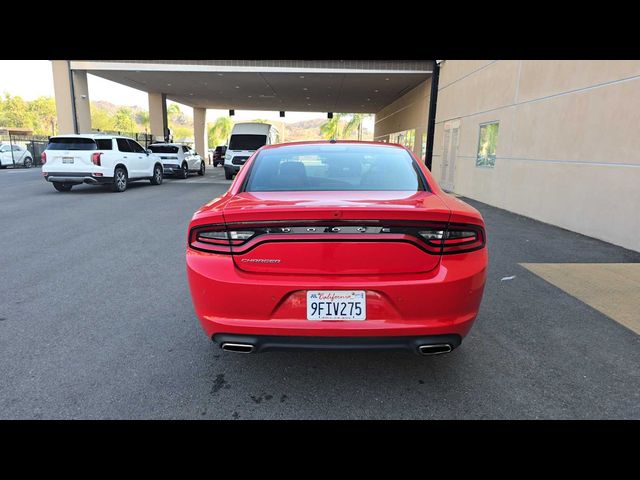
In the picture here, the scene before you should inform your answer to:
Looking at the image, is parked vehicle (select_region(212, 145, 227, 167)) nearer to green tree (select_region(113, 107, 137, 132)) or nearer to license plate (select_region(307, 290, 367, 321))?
license plate (select_region(307, 290, 367, 321))

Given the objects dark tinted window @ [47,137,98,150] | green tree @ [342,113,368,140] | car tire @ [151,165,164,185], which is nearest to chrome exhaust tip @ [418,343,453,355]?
dark tinted window @ [47,137,98,150]

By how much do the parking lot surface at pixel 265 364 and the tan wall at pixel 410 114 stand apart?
17.5 m

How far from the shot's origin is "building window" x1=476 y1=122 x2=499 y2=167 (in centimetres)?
1211

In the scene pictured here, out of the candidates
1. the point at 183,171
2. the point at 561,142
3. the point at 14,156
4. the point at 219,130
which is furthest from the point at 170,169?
the point at 219,130

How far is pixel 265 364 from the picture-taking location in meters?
3.16

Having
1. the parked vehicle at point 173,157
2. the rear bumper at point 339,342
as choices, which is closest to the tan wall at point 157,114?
the parked vehicle at point 173,157

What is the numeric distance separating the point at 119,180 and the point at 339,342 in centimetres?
1381

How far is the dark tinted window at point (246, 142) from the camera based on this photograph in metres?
21.2

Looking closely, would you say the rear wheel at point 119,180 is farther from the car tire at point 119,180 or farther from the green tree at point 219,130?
the green tree at point 219,130
